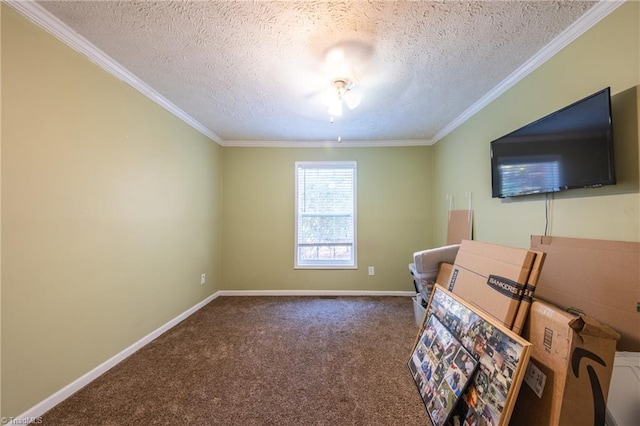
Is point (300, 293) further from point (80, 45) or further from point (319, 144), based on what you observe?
point (80, 45)

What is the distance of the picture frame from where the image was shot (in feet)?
3.92

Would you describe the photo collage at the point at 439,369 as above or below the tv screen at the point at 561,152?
→ below

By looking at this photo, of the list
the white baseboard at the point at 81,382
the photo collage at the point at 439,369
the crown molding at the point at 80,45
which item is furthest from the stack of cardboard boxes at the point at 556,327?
the crown molding at the point at 80,45

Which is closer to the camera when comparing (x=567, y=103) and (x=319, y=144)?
(x=567, y=103)

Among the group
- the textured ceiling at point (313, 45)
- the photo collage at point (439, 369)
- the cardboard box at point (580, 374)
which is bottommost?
the photo collage at point (439, 369)

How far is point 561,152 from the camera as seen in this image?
1.60 metres

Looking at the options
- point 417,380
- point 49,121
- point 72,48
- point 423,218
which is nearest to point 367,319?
point 417,380

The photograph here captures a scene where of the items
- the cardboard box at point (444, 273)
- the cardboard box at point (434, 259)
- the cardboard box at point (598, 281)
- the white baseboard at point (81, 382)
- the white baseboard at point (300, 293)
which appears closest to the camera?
the cardboard box at point (598, 281)

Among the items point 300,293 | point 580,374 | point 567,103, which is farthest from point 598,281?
point 300,293

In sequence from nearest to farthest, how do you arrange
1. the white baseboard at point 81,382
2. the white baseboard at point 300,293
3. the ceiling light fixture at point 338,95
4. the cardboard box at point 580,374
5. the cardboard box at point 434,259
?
the cardboard box at point 580,374
the white baseboard at point 81,382
the ceiling light fixture at point 338,95
the cardboard box at point 434,259
the white baseboard at point 300,293

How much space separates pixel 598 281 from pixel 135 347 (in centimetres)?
351

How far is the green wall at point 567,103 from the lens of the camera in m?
1.31

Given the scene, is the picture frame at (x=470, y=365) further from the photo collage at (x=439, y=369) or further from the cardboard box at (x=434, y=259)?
the cardboard box at (x=434, y=259)

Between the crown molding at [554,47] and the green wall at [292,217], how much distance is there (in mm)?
1443
